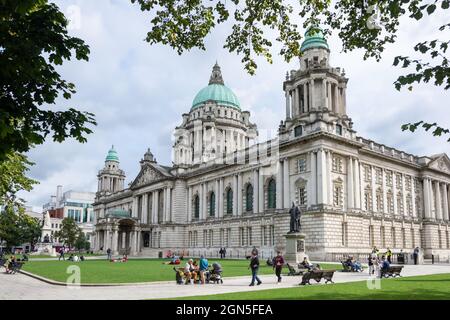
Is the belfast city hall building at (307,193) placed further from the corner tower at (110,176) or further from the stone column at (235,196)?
the corner tower at (110,176)

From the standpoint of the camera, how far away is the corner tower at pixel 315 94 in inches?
2083

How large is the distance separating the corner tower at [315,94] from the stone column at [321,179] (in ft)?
12.1

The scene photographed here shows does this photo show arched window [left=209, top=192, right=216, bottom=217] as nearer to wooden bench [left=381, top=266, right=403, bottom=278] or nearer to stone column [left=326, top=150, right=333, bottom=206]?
stone column [left=326, top=150, right=333, bottom=206]

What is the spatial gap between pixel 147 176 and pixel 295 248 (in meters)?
58.2

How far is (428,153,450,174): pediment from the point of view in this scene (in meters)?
66.8

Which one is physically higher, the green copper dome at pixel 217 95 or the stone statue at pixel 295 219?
the green copper dome at pixel 217 95

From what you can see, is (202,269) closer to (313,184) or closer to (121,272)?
(121,272)

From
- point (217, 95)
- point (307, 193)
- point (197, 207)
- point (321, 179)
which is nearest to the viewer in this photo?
point (321, 179)

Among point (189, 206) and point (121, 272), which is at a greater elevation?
point (189, 206)

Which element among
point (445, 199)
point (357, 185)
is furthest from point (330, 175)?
point (445, 199)

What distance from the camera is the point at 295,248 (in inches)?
1280

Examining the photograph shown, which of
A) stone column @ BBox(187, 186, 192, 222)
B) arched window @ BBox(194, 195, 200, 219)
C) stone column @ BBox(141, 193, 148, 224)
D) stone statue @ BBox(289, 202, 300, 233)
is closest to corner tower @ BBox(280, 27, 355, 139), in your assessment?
stone statue @ BBox(289, 202, 300, 233)

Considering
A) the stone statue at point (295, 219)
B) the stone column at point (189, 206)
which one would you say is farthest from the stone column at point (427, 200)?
the stone statue at point (295, 219)

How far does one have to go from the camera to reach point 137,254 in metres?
78.6
